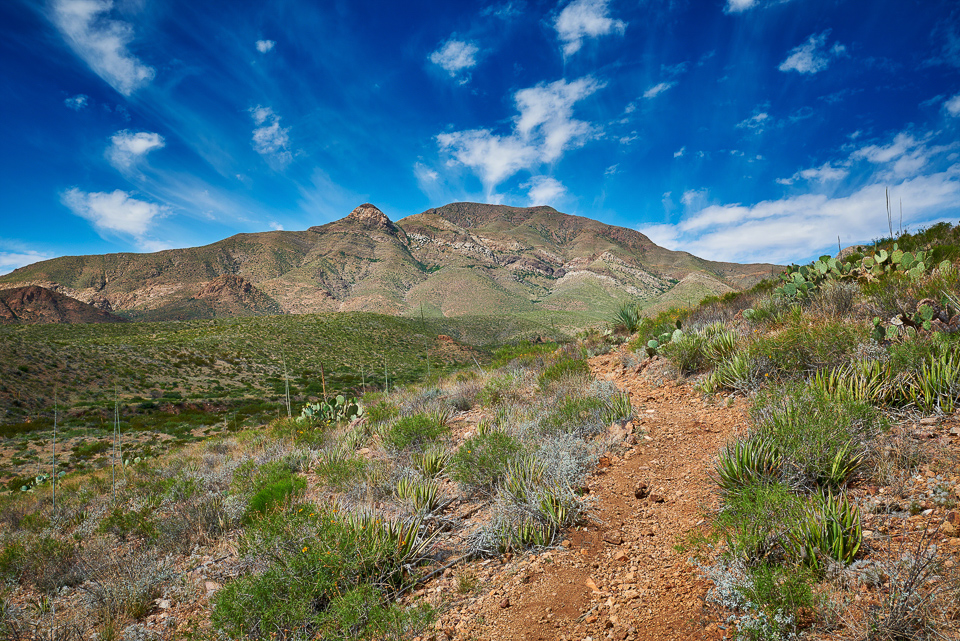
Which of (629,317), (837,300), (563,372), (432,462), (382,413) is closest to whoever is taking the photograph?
(432,462)

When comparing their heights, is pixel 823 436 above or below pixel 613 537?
above

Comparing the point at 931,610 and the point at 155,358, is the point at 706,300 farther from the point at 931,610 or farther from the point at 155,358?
the point at 155,358

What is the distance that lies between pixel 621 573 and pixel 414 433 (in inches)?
170

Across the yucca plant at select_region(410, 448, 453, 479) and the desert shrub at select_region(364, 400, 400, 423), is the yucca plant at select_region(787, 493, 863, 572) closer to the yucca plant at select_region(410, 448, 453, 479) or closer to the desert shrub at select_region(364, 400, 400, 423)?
the yucca plant at select_region(410, 448, 453, 479)

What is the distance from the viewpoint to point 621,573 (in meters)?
3.06

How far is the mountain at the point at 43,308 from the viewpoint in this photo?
106 metres

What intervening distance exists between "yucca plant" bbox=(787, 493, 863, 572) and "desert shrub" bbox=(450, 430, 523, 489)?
2.78 m

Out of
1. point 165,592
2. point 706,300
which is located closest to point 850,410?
point 165,592

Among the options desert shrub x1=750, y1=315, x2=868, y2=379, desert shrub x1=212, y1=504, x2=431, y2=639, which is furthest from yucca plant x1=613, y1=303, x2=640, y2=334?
desert shrub x1=212, y1=504, x2=431, y2=639

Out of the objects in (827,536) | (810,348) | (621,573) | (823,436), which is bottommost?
(621,573)

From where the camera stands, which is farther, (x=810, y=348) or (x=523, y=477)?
(x=810, y=348)

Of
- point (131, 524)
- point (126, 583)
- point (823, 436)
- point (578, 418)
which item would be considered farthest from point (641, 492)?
point (131, 524)

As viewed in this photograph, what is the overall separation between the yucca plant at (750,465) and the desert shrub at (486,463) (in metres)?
2.23

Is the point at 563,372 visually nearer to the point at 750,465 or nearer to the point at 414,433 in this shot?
the point at 414,433
